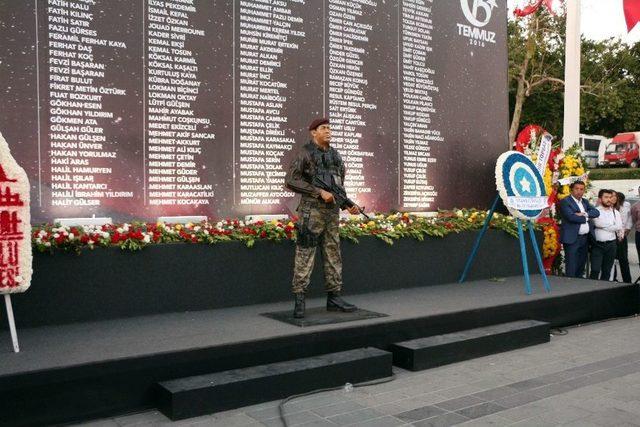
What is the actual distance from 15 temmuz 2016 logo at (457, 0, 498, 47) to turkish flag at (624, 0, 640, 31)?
2.21m

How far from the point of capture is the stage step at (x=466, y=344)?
19.5 feet

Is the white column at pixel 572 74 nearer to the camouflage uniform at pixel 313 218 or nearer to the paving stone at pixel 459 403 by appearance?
the camouflage uniform at pixel 313 218

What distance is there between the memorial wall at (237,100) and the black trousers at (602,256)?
1874mm

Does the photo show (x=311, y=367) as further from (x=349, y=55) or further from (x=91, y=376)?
(x=349, y=55)

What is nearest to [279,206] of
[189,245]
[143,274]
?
[189,245]

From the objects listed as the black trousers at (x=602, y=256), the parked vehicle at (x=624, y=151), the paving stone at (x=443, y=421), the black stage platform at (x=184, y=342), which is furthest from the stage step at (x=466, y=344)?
the parked vehicle at (x=624, y=151)

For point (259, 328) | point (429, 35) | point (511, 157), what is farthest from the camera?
point (429, 35)

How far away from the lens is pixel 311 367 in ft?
16.9

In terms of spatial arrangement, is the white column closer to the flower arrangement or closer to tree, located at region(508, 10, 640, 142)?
the flower arrangement

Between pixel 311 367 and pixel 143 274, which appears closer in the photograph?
pixel 311 367

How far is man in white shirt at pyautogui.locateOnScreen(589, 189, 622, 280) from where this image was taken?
10.0 meters

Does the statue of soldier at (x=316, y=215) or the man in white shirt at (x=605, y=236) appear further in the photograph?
the man in white shirt at (x=605, y=236)

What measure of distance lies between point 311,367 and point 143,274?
6.64ft

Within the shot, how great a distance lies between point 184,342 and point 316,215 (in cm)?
186
